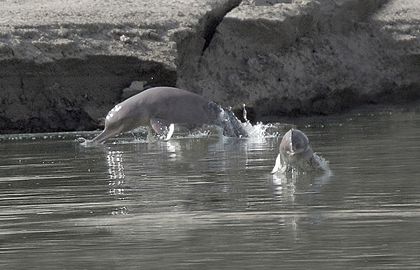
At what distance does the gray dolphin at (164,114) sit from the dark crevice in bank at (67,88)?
8.99 feet

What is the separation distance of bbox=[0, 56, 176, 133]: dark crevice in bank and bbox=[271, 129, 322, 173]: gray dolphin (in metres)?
8.96

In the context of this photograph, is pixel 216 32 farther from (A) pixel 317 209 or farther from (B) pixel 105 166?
(A) pixel 317 209

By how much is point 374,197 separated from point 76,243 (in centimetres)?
251

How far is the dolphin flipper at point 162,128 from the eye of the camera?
17.5m

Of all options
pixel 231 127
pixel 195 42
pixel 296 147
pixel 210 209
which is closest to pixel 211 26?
pixel 195 42

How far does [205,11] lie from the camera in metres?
22.5

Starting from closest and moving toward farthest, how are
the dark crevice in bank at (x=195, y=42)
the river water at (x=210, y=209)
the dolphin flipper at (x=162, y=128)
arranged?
1. the river water at (x=210, y=209)
2. the dolphin flipper at (x=162, y=128)
3. the dark crevice in bank at (x=195, y=42)

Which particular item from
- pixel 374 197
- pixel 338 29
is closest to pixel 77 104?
pixel 338 29

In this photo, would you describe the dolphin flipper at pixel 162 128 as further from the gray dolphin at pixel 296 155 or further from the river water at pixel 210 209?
the gray dolphin at pixel 296 155

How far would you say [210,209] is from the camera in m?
9.30

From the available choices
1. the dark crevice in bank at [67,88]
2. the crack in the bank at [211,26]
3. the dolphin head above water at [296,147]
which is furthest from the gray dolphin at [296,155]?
the crack in the bank at [211,26]

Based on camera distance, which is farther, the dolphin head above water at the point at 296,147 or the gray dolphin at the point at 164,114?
the gray dolphin at the point at 164,114

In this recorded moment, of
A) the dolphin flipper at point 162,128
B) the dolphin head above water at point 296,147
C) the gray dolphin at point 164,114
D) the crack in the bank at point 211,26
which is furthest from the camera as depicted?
the crack in the bank at point 211,26

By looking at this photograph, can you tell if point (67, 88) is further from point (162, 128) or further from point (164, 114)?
point (162, 128)
